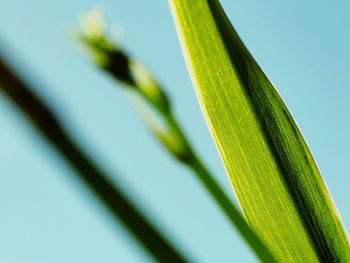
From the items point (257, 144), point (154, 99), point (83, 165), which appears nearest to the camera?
point (83, 165)

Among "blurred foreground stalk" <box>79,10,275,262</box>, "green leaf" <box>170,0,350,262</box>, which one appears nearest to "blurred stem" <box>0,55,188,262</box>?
"blurred foreground stalk" <box>79,10,275,262</box>

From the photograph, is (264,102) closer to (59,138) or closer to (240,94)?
(240,94)

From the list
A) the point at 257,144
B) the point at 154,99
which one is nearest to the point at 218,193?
the point at 154,99

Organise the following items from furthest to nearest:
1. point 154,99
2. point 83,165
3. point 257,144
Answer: point 257,144
point 154,99
point 83,165

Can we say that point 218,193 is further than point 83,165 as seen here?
Yes

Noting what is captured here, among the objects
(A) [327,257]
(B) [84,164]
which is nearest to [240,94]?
(A) [327,257]

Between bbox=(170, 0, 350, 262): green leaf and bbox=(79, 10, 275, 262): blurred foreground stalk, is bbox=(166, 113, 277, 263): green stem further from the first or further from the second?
bbox=(170, 0, 350, 262): green leaf

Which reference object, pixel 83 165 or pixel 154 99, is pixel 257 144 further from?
pixel 83 165
